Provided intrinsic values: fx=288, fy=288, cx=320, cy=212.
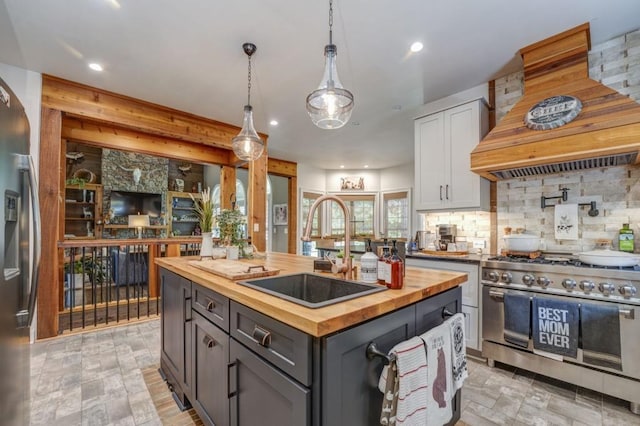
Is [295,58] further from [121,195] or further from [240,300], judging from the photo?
[121,195]

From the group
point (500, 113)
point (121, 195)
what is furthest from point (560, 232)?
point (121, 195)

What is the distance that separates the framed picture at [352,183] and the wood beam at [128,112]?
3841 mm

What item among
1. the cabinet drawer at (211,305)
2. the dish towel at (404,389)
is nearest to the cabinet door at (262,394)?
the cabinet drawer at (211,305)

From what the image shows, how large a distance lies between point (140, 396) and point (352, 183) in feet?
20.9

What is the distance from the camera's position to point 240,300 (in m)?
1.18

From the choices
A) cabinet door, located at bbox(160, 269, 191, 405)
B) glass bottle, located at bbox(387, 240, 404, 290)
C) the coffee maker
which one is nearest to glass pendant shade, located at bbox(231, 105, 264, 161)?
cabinet door, located at bbox(160, 269, 191, 405)

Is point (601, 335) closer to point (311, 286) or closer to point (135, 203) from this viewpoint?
point (311, 286)

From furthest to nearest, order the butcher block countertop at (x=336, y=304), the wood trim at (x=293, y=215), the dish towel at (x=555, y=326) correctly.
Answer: the wood trim at (x=293, y=215), the dish towel at (x=555, y=326), the butcher block countertop at (x=336, y=304)

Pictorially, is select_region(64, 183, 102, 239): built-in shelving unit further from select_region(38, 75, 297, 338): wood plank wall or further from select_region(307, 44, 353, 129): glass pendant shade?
select_region(307, 44, 353, 129): glass pendant shade

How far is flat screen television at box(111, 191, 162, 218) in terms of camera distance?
7.49 meters

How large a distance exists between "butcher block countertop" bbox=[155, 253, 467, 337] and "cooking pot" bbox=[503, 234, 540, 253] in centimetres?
134

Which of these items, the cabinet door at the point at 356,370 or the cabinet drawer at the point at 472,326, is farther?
the cabinet drawer at the point at 472,326

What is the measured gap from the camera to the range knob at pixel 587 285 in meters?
1.98

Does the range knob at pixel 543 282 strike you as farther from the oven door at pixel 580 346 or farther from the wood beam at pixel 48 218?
the wood beam at pixel 48 218
